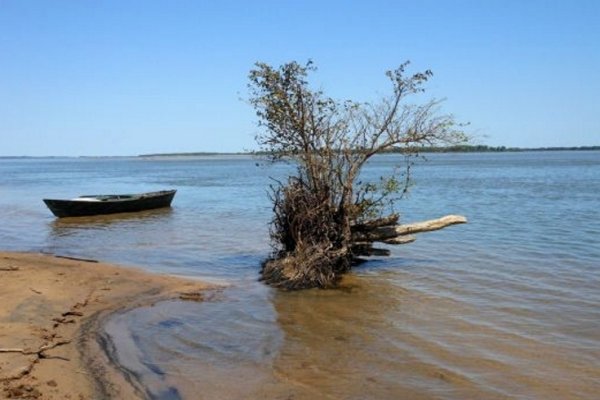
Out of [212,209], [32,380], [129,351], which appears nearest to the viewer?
[32,380]

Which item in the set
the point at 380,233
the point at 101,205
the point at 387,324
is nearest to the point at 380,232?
the point at 380,233

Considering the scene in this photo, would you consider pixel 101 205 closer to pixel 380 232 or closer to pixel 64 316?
pixel 380 232

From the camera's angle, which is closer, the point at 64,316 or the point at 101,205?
the point at 64,316

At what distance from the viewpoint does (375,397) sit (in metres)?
6.50

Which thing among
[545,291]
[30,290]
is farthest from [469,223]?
[30,290]

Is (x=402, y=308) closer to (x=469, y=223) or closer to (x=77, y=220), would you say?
(x=469, y=223)

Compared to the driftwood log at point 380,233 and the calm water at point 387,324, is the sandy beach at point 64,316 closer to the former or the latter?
the calm water at point 387,324

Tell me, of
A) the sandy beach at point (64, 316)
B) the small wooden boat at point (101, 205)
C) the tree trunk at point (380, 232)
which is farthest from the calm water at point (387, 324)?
the small wooden boat at point (101, 205)

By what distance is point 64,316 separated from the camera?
29.4 feet

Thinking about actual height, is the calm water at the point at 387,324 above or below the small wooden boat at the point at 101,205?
below

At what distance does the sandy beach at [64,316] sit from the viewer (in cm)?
628

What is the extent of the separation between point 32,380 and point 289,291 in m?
5.76

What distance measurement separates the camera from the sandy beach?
628cm

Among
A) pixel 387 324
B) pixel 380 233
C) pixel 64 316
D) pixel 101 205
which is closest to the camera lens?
pixel 64 316
